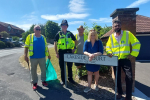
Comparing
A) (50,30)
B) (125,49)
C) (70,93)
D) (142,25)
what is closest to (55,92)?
(70,93)

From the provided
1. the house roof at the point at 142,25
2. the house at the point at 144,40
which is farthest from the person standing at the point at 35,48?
the house at the point at 144,40

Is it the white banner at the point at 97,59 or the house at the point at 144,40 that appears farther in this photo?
the house at the point at 144,40

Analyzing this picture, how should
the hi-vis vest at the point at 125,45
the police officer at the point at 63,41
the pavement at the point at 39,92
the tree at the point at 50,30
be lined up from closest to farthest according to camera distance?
the hi-vis vest at the point at 125,45, the pavement at the point at 39,92, the police officer at the point at 63,41, the tree at the point at 50,30

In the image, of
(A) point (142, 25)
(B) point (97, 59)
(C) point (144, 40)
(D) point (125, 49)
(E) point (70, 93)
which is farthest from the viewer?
A: (A) point (142, 25)

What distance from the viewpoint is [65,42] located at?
141 inches

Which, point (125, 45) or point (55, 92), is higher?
point (125, 45)

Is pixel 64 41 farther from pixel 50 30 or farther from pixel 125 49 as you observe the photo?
pixel 50 30

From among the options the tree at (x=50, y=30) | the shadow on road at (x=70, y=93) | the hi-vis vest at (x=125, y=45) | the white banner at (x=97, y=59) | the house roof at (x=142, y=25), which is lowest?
the shadow on road at (x=70, y=93)

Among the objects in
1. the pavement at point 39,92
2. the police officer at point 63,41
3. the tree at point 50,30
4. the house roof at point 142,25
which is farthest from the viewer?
the tree at point 50,30

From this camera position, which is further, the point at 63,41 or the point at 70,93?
the point at 63,41

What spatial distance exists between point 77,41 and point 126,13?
1.85 metres

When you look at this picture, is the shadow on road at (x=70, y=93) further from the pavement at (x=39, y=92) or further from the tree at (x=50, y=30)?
the tree at (x=50, y=30)

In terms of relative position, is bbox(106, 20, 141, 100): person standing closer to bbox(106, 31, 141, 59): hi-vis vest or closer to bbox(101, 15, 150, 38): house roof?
bbox(106, 31, 141, 59): hi-vis vest

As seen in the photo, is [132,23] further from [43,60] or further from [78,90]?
[43,60]
